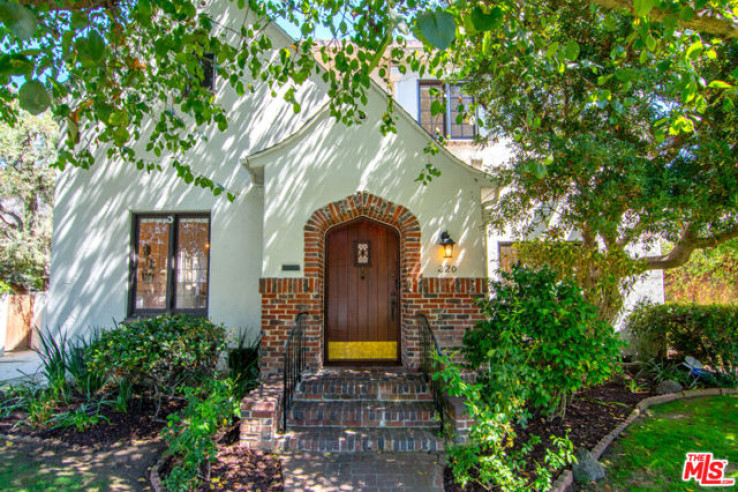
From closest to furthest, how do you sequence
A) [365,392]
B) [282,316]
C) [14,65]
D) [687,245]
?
[14,65] < [365,392] < [282,316] < [687,245]

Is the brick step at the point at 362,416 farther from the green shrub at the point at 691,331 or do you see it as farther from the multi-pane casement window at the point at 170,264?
the green shrub at the point at 691,331

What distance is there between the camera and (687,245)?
6.36 meters

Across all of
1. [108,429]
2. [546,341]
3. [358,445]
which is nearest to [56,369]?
[108,429]

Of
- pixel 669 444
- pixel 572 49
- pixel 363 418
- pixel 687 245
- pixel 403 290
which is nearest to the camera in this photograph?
pixel 572 49

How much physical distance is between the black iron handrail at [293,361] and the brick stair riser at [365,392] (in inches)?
6.3

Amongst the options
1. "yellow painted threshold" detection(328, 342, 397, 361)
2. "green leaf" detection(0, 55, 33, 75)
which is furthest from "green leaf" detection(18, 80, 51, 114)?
"yellow painted threshold" detection(328, 342, 397, 361)

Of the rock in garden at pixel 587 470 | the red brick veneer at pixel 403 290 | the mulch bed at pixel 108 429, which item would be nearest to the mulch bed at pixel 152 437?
the mulch bed at pixel 108 429

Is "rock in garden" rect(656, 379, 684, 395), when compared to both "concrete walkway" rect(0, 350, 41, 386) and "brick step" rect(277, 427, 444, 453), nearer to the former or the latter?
"brick step" rect(277, 427, 444, 453)

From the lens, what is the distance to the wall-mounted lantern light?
5.97 m

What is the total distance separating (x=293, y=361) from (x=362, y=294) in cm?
149

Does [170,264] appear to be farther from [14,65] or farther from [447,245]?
[14,65]

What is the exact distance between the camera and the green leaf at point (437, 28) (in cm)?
180

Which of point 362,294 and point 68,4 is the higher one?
point 68,4

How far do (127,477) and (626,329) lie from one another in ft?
29.6
